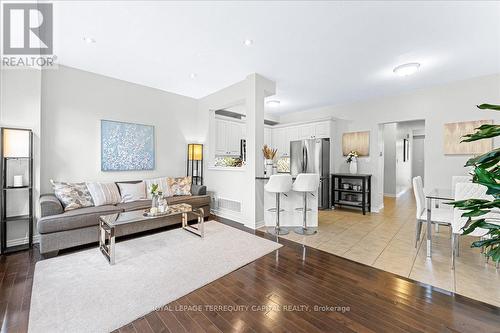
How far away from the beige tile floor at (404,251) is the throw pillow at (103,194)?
301 cm

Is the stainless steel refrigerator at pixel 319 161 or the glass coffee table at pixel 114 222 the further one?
the stainless steel refrigerator at pixel 319 161

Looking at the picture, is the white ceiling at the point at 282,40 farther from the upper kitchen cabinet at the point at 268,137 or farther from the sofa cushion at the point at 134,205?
the upper kitchen cabinet at the point at 268,137

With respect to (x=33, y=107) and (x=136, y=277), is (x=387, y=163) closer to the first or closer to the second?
(x=136, y=277)

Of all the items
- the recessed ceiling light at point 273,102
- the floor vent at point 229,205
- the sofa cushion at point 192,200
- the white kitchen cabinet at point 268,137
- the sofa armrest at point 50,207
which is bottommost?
the floor vent at point 229,205

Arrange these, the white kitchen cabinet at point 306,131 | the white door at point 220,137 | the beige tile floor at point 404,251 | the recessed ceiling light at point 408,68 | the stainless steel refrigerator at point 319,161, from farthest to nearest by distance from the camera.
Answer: the white kitchen cabinet at point 306,131 → the stainless steel refrigerator at point 319,161 → the white door at point 220,137 → the recessed ceiling light at point 408,68 → the beige tile floor at point 404,251

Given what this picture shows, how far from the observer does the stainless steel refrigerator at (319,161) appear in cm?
546

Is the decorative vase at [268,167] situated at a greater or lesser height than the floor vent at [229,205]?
greater

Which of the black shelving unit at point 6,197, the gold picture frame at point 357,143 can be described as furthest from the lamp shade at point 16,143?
the gold picture frame at point 357,143

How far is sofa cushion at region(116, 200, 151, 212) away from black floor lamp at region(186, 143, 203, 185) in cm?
149

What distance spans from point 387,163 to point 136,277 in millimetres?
8174

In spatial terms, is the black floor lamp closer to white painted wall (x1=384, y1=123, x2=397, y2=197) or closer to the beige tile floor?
the beige tile floor

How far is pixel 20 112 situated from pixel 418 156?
11464 millimetres

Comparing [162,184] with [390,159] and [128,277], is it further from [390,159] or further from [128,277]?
[390,159]

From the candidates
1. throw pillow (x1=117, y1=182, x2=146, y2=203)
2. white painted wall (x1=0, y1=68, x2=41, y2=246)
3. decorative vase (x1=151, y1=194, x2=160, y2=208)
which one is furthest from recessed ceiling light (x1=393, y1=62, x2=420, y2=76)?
white painted wall (x1=0, y1=68, x2=41, y2=246)
